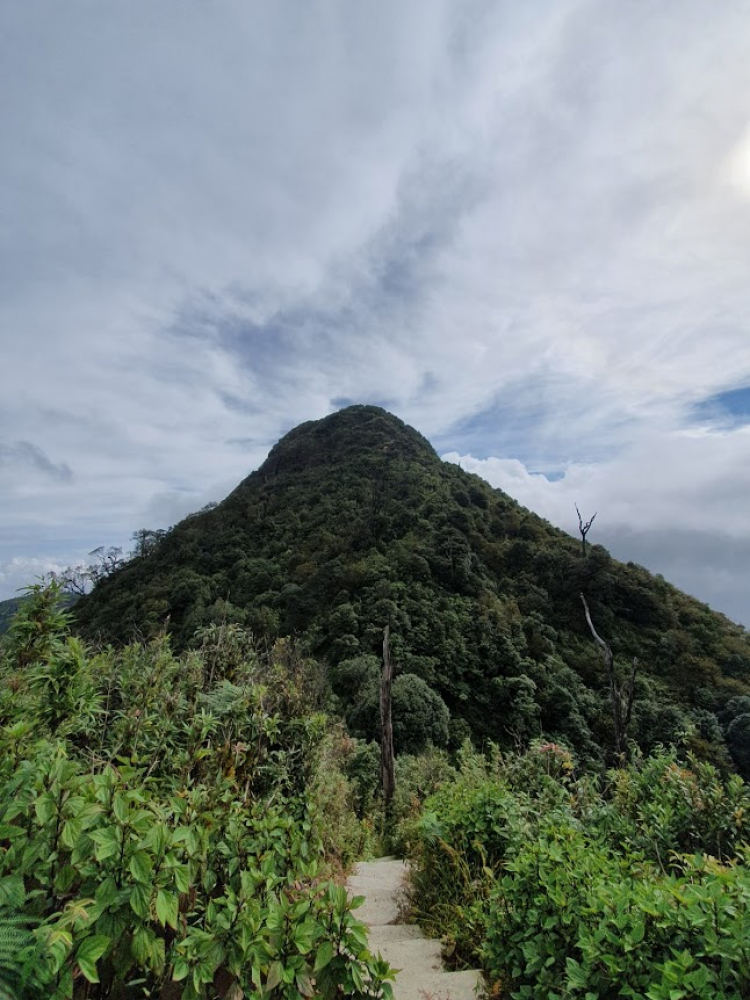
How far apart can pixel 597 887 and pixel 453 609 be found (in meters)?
23.6

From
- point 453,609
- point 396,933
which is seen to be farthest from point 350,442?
point 396,933

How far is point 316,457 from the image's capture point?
50.8 metres

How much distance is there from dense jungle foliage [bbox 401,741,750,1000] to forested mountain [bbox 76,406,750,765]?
35.2 feet

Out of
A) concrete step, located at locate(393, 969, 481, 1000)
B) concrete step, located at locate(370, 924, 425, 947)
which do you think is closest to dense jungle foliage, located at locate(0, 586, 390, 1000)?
concrete step, located at locate(393, 969, 481, 1000)

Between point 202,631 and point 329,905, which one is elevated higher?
point 202,631

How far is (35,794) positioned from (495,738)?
21243mm

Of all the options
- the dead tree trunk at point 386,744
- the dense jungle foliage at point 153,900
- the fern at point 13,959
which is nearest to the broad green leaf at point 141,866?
the dense jungle foliage at point 153,900

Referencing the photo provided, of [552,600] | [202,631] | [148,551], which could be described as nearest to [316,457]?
[148,551]

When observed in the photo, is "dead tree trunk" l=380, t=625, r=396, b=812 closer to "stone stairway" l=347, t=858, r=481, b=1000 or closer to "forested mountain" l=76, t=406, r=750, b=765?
"forested mountain" l=76, t=406, r=750, b=765

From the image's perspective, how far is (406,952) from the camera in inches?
131

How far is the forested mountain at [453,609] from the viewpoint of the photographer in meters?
19.8

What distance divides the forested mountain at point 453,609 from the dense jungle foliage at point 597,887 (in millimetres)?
10720

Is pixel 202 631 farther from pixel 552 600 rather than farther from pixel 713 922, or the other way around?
pixel 552 600

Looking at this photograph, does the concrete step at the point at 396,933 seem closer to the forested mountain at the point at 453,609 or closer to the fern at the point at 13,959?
the fern at the point at 13,959
